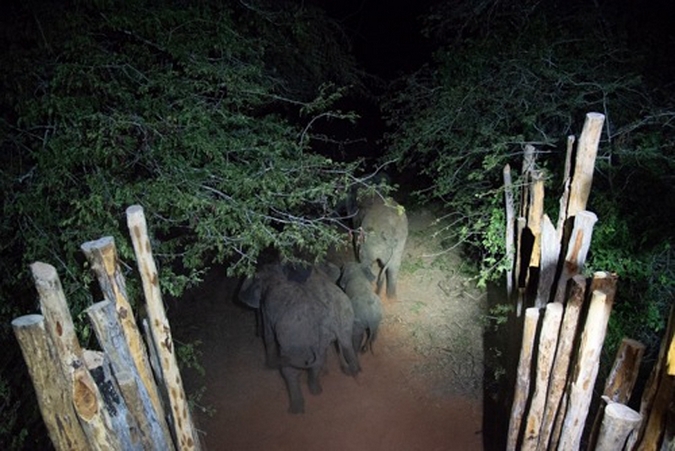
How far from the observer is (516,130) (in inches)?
231

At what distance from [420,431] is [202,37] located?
4.48 meters

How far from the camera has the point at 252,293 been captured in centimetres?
614

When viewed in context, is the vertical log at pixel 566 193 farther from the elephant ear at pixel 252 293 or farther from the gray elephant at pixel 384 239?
the elephant ear at pixel 252 293

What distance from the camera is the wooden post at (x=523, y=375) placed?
10.4 ft

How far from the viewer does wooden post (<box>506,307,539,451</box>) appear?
3176 mm

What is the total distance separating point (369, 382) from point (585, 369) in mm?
3466

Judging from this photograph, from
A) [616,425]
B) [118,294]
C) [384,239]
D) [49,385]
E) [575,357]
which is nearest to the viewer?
[49,385]

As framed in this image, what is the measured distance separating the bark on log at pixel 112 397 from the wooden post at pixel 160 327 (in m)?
0.33

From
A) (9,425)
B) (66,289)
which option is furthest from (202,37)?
(9,425)

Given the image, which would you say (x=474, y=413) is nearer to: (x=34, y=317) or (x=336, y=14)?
(x=34, y=317)

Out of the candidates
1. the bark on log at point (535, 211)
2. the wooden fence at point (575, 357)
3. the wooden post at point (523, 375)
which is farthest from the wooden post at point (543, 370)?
the bark on log at point (535, 211)

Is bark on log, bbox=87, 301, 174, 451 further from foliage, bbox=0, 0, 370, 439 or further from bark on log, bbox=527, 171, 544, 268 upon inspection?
bark on log, bbox=527, 171, 544, 268

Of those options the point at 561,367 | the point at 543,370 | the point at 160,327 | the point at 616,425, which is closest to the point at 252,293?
the point at 160,327

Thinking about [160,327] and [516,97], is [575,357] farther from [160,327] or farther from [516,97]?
[516,97]
